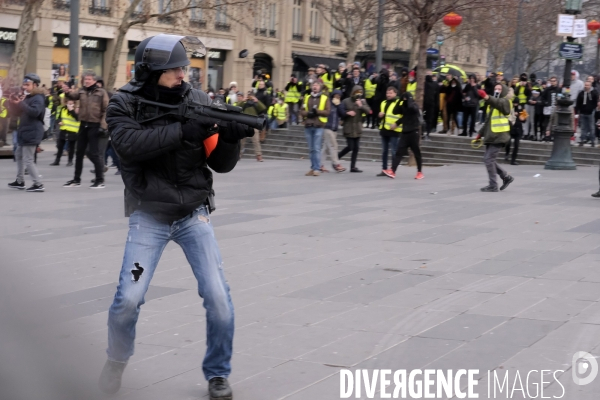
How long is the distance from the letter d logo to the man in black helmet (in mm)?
1866

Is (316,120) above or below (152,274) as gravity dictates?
above

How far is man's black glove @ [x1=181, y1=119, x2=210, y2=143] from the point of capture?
425cm

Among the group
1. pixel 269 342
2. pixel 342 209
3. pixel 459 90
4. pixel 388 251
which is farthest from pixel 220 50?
pixel 269 342

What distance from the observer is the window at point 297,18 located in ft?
172

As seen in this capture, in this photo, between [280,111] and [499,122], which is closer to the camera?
[499,122]

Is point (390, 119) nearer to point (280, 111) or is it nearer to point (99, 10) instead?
point (280, 111)

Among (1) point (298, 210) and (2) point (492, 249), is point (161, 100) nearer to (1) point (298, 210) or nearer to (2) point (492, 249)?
(2) point (492, 249)

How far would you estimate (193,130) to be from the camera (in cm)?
425

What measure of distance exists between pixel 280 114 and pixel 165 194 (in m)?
22.5

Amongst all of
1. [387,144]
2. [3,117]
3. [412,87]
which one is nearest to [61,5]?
[3,117]

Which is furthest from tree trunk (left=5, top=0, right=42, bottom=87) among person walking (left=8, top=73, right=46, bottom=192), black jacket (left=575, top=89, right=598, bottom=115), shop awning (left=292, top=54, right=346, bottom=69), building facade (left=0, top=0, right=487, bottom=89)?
shop awning (left=292, top=54, right=346, bottom=69)

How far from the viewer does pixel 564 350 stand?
544cm

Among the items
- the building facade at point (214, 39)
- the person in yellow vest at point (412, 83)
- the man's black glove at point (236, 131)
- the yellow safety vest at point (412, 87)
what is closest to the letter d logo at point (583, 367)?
the man's black glove at point (236, 131)

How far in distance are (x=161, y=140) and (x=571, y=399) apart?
2.37 meters
